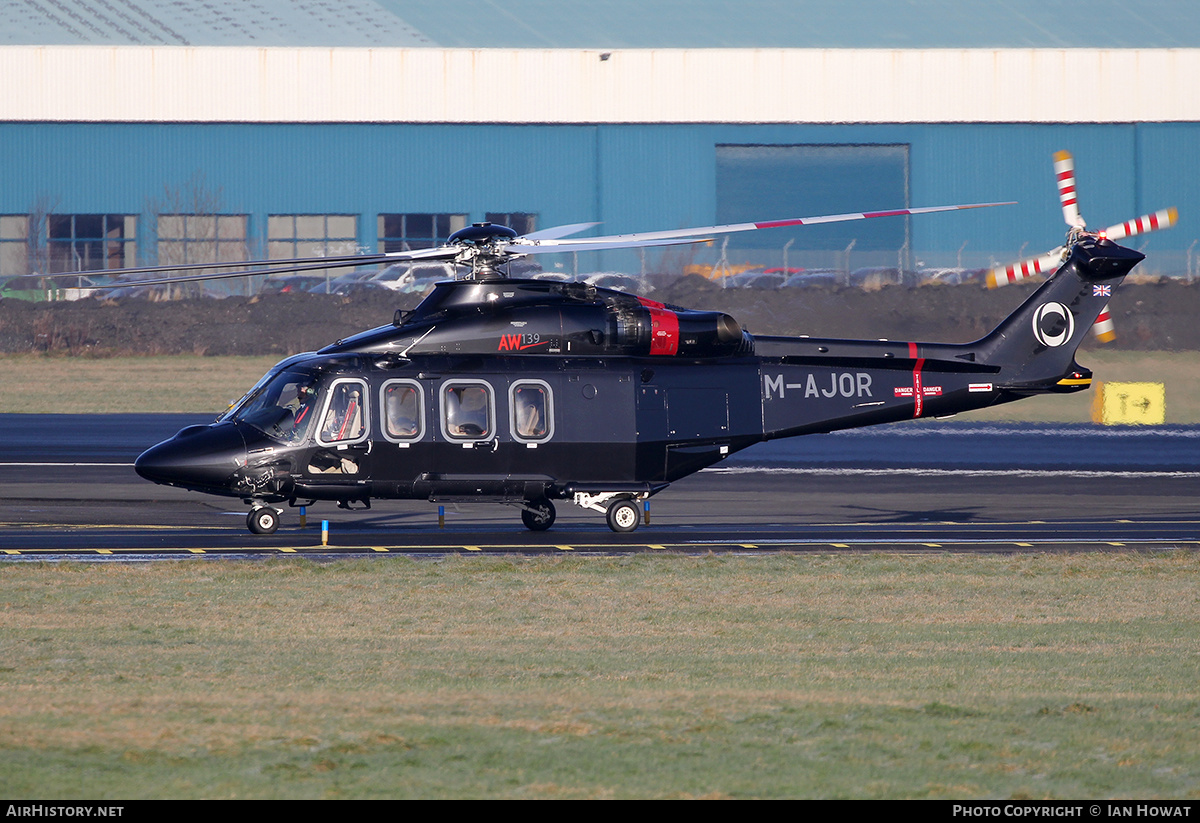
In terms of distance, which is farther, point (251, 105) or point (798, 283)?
point (251, 105)

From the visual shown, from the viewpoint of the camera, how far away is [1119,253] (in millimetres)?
21578

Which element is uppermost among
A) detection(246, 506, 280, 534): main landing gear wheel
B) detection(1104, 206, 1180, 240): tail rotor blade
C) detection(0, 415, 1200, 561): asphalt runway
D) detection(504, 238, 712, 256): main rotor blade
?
detection(1104, 206, 1180, 240): tail rotor blade

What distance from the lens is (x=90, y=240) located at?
64.3 metres

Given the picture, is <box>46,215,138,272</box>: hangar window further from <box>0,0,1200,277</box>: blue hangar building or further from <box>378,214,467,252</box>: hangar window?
<box>378,214,467,252</box>: hangar window

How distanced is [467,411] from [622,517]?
277 cm

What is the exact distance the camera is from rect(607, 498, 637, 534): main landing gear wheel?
20.2m

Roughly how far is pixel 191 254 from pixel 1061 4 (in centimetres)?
4245

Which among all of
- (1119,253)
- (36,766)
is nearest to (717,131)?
(1119,253)

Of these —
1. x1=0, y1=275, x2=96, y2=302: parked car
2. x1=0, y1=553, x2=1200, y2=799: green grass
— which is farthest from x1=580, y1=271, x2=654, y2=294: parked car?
x1=0, y1=553, x2=1200, y2=799: green grass

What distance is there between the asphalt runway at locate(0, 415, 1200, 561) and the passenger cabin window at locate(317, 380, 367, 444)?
145cm

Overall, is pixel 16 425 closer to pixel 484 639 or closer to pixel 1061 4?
pixel 484 639

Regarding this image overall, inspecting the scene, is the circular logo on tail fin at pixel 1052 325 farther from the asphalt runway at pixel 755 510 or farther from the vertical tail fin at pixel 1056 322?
the asphalt runway at pixel 755 510

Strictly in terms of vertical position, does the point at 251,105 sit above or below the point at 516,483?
above

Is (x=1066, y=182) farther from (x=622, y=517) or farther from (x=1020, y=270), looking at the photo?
(x=622, y=517)
